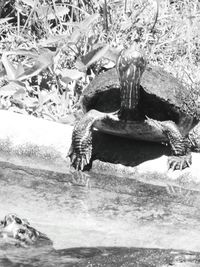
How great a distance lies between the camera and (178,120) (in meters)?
3.97

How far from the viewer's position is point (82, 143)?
3.87 m

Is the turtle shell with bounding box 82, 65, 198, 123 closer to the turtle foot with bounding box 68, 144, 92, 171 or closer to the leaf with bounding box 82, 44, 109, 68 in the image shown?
the turtle foot with bounding box 68, 144, 92, 171

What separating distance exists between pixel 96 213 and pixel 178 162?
0.54 metres

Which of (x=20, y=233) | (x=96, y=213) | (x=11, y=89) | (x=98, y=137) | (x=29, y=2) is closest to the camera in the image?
(x=20, y=233)

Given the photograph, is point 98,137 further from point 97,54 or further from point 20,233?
point 20,233

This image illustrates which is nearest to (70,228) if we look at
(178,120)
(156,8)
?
(178,120)

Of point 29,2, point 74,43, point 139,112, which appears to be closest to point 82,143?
point 139,112

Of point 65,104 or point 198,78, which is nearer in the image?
point 65,104

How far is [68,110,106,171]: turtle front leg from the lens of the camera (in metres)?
3.84

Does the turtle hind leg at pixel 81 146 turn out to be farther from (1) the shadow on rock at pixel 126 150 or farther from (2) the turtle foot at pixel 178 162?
(2) the turtle foot at pixel 178 162

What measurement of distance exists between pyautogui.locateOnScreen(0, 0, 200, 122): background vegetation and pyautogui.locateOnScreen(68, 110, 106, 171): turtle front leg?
1.95 feet

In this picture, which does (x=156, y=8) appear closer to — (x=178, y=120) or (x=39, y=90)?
(x=39, y=90)

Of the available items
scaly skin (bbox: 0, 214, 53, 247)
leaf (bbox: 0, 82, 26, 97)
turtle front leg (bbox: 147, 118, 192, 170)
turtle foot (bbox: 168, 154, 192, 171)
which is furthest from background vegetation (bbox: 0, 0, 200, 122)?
scaly skin (bbox: 0, 214, 53, 247)

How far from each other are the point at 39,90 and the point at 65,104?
0.88 feet
